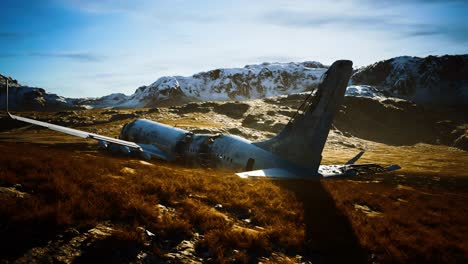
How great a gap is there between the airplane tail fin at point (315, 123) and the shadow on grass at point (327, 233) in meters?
4.02

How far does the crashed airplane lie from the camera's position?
52.5ft

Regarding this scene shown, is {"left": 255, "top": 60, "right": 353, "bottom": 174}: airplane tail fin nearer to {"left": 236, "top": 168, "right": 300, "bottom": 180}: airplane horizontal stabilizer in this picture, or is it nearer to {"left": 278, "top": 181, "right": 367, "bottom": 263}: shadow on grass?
{"left": 236, "top": 168, "right": 300, "bottom": 180}: airplane horizontal stabilizer

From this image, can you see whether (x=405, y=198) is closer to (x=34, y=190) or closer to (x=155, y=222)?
(x=155, y=222)

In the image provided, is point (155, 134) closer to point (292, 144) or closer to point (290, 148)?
point (290, 148)

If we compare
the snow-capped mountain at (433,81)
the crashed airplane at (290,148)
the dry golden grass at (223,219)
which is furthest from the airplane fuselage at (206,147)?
the snow-capped mountain at (433,81)

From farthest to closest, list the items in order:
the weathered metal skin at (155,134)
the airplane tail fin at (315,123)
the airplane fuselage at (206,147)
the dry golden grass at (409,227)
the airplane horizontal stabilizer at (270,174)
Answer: the weathered metal skin at (155,134) < the airplane fuselage at (206,147) < the airplane tail fin at (315,123) < the airplane horizontal stabilizer at (270,174) < the dry golden grass at (409,227)

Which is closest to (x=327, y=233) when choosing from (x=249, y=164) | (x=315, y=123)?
(x=315, y=123)

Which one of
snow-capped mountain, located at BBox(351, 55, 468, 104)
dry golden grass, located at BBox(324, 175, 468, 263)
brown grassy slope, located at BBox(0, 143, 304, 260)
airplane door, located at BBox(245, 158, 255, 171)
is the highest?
snow-capped mountain, located at BBox(351, 55, 468, 104)

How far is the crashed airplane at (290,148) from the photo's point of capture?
1600 centimetres

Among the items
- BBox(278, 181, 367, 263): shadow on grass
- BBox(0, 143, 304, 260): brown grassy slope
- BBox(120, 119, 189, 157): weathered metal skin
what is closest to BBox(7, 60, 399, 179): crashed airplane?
BBox(120, 119, 189, 157): weathered metal skin

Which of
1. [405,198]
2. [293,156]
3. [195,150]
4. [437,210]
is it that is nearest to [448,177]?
[405,198]

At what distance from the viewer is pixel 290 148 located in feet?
60.2

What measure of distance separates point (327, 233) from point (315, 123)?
346 inches

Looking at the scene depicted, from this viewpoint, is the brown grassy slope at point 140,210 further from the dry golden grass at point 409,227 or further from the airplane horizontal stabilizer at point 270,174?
the dry golden grass at point 409,227
